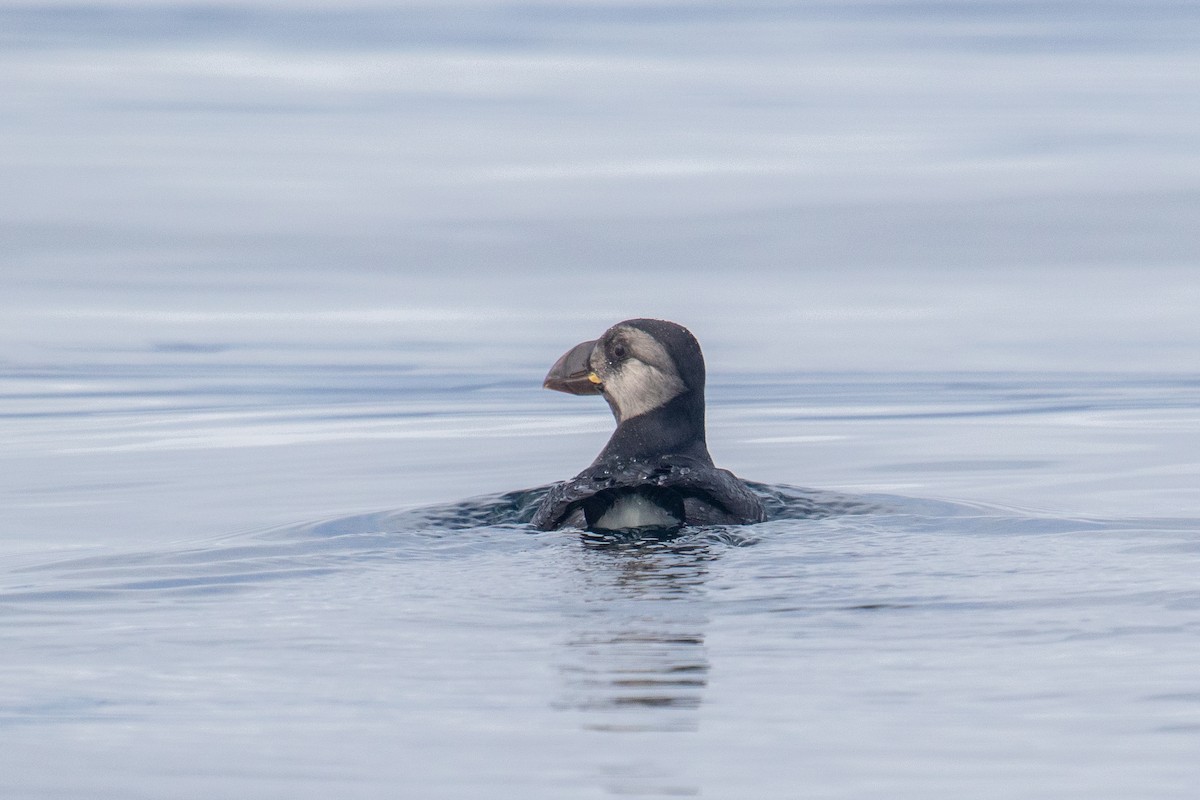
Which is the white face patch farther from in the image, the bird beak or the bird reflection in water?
the bird reflection in water

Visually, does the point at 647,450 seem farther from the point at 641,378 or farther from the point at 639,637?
the point at 639,637

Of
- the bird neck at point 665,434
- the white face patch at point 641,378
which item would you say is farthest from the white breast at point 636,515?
the white face patch at point 641,378

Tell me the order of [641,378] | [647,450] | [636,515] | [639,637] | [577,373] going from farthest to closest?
[577,373], [641,378], [647,450], [636,515], [639,637]

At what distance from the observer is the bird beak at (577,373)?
8.22 m

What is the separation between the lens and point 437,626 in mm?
5398

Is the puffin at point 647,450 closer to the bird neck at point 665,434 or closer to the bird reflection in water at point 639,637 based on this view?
the bird neck at point 665,434

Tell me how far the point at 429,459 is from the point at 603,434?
1.54 m

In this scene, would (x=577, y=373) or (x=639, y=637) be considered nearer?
(x=639, y=637)

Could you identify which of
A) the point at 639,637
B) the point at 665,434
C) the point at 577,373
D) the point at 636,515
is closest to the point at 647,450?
the point at 665,434

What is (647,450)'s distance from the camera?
7695mm

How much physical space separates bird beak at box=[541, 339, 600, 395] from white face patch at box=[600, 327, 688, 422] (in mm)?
119

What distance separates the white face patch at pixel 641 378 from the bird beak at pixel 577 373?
0.12 m

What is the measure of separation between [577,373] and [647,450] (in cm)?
73

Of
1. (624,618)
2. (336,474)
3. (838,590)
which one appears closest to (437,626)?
(624,618)
